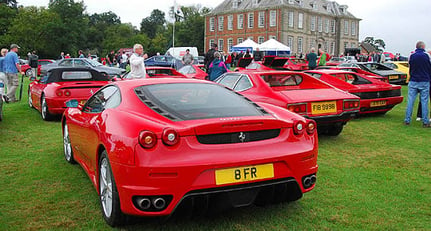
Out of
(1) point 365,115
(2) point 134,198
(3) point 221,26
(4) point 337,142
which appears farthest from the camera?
(3) point 221,26

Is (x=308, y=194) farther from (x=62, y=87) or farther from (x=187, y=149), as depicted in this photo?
(x=62, y=87)

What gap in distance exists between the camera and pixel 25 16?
6244 cm

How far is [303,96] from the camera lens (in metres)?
6.83

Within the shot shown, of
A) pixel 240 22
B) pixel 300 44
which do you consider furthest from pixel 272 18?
pixel 300 44

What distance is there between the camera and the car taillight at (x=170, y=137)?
304 cm

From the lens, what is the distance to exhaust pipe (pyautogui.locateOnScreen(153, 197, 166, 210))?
3.02m

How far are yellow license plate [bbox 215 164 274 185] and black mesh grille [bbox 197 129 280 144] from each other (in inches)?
9.1

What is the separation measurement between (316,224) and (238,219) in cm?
69

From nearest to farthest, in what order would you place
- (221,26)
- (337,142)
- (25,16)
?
1. (337,142)
2. (25,16)
3. (221,26)

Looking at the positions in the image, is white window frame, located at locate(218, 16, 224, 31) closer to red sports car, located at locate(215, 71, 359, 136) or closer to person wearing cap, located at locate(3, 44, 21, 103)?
person wearing cap, located at locate(3, 44, 21, 103)

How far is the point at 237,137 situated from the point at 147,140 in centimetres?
71

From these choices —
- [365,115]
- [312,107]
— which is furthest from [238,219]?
[365,115]

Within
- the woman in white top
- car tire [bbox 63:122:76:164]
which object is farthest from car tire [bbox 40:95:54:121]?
car tire [bbox 63:122:76:164]

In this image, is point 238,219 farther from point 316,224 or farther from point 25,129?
point 25,129
